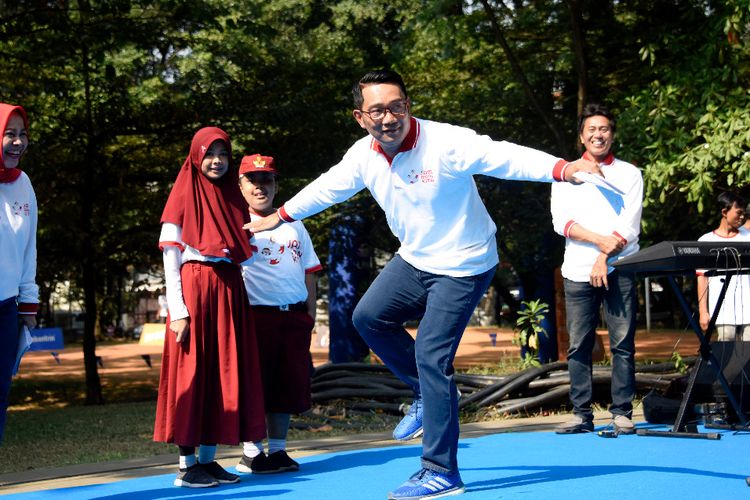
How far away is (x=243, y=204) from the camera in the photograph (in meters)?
5.24

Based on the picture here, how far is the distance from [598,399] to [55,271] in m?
8.05

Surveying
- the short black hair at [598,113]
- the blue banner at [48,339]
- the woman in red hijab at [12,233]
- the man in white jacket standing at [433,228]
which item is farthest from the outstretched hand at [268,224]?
the blue banner at [48,339]

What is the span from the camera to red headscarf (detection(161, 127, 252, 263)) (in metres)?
5.04

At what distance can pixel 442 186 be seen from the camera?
4383 millimetres

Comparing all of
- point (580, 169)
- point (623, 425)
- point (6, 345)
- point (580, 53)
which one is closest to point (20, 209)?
point (6, 345)

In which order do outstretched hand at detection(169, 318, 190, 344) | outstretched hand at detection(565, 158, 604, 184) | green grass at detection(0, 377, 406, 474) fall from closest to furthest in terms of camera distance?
1. outstretched hand at detection(565, 158, 604, 184)
2. outstretched hand at detection(169, 318, 190, 344)
3. green grass at detection(0, 377, 406, 474)

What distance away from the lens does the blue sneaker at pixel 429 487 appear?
431 cm

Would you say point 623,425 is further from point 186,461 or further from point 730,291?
point 186,461

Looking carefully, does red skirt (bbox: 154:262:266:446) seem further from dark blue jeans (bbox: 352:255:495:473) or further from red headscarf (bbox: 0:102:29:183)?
red headscarf (bbox: 0:102:29:183)

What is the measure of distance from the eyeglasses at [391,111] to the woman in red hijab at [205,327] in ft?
3.27

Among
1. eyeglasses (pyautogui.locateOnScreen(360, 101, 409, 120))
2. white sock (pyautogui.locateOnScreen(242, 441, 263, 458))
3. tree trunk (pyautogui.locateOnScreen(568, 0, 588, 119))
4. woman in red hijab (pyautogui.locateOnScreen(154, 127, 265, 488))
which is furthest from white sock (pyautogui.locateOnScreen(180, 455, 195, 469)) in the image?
tree trunk (pyautogui.locateOnScreen(568, 0, 588, 119))

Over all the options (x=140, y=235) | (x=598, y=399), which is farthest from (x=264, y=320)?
(x=140, y=235)

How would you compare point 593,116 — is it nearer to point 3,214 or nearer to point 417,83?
point 3,214

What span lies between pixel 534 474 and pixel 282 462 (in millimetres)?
1418
